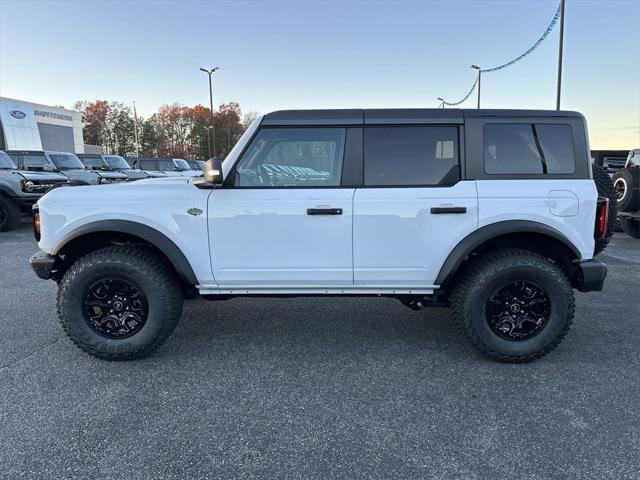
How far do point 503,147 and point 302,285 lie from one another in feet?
6.13

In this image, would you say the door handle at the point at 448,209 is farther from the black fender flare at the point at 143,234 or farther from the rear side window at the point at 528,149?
the black fender flare at the point at 143,234

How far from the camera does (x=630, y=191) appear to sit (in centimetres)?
819

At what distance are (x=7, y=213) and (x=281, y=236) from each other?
9110 mm

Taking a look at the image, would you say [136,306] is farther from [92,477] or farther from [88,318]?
[92,477]

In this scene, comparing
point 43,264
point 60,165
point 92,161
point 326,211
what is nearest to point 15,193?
point 60,165

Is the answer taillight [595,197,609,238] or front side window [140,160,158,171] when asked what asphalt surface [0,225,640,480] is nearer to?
taillight [595,197,609,238]

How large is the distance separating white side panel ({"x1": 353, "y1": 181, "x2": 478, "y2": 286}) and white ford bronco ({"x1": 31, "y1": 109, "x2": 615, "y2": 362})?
0.01 meters

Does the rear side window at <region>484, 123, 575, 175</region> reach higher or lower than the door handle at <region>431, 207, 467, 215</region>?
higher

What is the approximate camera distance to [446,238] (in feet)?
10.3

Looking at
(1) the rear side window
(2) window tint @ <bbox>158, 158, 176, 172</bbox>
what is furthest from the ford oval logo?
(1) the rear side window

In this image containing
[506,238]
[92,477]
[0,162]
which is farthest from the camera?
[0,162]

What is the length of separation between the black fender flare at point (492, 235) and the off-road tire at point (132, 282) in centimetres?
215

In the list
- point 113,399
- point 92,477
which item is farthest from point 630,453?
point 113,399

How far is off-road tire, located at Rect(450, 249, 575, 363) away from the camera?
3129 mm
